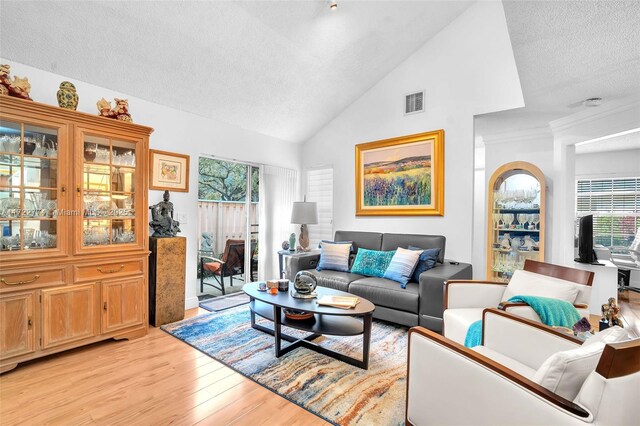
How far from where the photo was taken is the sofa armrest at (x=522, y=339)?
1.50 metres

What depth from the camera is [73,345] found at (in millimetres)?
2502

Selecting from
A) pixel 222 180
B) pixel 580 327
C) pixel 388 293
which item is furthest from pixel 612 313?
pixel 222 180

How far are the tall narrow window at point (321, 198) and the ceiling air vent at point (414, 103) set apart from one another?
155 cm

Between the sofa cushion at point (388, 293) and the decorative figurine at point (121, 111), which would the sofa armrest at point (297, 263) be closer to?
the sofa cushion at point (388, 293)

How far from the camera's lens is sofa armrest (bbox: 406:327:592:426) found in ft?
3.37

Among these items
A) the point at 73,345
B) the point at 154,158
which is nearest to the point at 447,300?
the point at 73,345

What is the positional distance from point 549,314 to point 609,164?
5510 mm

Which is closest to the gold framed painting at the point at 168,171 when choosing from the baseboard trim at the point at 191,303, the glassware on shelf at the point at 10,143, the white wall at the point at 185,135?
the white wall at the point at 185,135

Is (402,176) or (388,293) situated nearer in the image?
(388,293)

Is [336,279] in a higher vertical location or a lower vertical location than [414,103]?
lower

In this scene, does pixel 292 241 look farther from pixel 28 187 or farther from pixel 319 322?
pixel 28 187

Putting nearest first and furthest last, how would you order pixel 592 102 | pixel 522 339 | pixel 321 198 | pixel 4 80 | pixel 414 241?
pixel 522 339
pixel 4 80
pixel 592 102
pixel 414 241
pixel 321 198

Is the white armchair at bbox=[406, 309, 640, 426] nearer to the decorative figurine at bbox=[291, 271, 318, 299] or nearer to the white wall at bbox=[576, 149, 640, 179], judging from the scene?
the decorative figurine at bbox=[291, 271, 318, 299]

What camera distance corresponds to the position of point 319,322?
250cm
